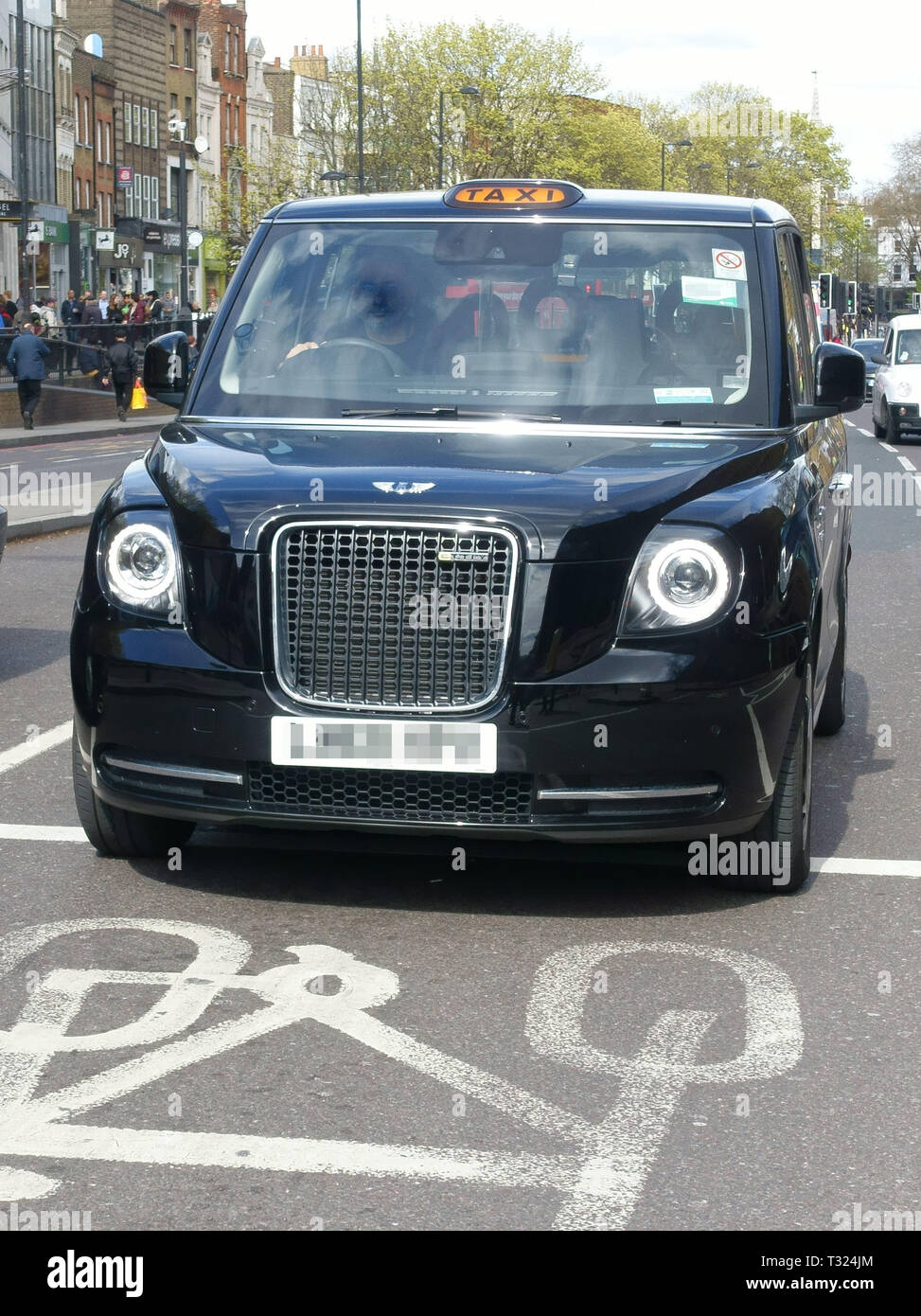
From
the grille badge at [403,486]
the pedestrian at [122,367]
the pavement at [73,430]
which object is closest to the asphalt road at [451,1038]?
the grille badge at [403,486]

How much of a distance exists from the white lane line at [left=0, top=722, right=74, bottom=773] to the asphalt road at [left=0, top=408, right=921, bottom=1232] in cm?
71

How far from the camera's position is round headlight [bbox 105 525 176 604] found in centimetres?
563

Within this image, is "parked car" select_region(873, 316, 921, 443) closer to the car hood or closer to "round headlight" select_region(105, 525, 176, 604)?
the car hood

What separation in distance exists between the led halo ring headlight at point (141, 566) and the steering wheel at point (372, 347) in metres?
1.19

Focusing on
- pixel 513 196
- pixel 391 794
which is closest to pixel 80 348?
pixel 513 196

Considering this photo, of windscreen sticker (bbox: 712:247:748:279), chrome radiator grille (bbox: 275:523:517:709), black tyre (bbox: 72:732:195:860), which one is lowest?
black tyre (bbox: 72:732:195:860)

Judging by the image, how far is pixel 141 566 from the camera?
5684 millimetres

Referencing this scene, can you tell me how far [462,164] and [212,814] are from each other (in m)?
82.1

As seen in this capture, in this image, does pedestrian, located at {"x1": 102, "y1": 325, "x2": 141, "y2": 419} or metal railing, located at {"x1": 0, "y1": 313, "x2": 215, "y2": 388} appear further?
pedestrian, located at {"x1": 102, "y1": 325, "x2": 141, "y2": 419}

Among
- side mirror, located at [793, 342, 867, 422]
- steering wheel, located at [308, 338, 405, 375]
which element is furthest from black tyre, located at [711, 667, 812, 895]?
steering wheel, located at [308, 338, 405, 375]

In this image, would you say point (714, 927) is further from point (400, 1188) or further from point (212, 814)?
point (400, 1188)

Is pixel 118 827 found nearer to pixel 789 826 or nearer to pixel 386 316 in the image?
pixel 386 316

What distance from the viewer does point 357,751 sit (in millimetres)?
5438

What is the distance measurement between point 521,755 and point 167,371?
229 cm
